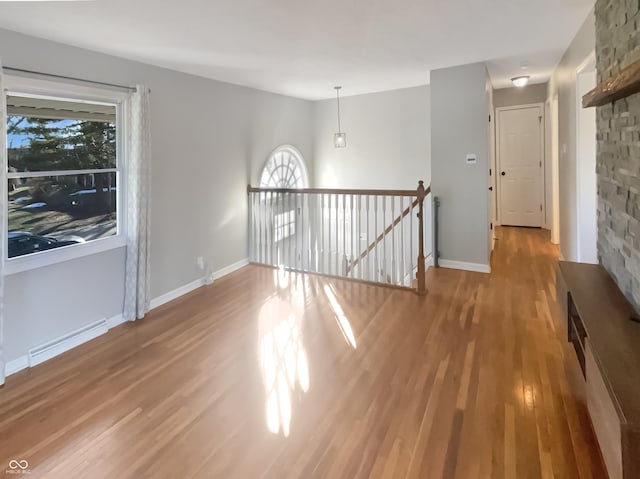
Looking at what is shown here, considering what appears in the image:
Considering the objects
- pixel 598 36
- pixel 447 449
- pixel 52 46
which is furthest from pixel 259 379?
pixel 598 36

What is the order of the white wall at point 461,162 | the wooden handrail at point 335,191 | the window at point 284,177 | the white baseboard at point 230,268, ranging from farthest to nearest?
the window at point 284,177
the white baseboard at point 230,268
the white wall at point 461,162
the wooden handrail at point 335,191

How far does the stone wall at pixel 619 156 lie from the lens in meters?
1.94

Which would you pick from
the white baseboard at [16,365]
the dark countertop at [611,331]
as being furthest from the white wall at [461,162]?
the white baseboard at [16,365]

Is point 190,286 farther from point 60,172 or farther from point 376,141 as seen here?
point 376,141

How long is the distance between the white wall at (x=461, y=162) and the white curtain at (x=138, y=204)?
3.24m

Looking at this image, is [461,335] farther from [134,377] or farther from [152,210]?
[152,210]

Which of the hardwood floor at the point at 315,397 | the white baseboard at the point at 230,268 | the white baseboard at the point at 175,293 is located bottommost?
the hardwood floor at the point at 315,397

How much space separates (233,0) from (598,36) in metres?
2.43

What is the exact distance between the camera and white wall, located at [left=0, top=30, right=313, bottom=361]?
9.42 feet

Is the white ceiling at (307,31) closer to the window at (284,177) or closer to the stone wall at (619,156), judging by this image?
the stone wall at (619,156)

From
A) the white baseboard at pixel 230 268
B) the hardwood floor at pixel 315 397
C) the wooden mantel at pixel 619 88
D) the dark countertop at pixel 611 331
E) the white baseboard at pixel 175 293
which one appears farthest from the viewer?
the white baseboard at pixel 230 268

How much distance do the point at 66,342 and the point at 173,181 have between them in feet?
5.99

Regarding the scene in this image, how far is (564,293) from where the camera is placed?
2494 millimetres

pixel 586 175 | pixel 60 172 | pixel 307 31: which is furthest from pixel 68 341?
pixel 586 175
